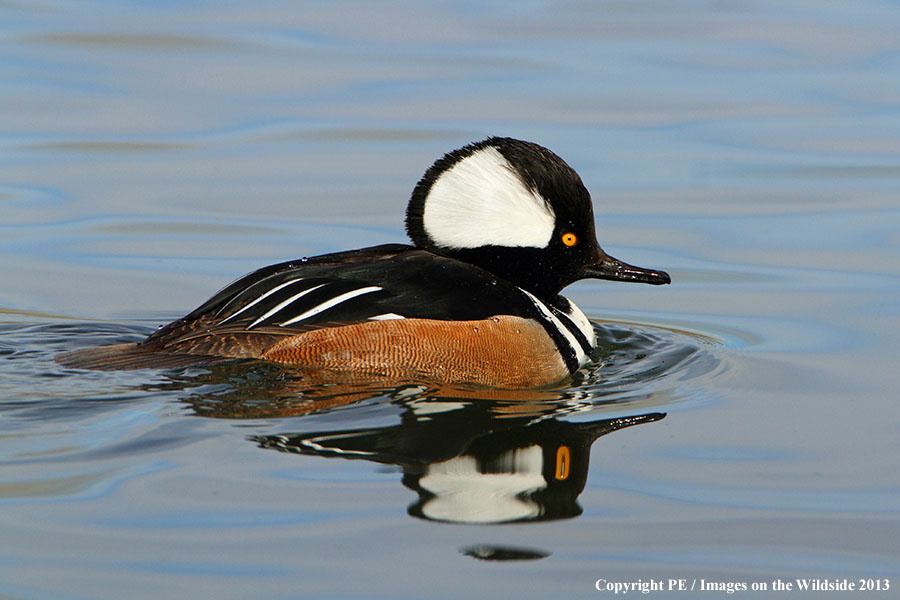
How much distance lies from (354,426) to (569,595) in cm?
187

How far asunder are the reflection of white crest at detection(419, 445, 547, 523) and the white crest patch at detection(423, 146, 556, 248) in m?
1.70

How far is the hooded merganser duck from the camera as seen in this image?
712 cm

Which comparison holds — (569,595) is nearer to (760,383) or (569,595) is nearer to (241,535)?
(241,535)

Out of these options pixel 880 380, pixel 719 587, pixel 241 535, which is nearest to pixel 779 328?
pixel 880 380

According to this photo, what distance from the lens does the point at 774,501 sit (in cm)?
586

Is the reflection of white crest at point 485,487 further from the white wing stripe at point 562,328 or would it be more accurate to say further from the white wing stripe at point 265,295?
the white wing stripe at point 265,295

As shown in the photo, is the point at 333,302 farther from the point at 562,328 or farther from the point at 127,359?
the point at 562,328

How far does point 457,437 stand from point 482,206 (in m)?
1.66

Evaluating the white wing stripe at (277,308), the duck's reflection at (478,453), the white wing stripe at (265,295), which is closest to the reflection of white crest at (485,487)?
the duck's reflection at (478,453)

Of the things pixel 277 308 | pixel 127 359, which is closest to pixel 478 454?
pixel 277 308

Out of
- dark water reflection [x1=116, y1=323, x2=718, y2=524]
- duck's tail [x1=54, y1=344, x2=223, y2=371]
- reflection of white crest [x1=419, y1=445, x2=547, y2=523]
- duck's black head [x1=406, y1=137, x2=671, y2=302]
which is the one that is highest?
duck's black head [x1=406, y1=137, x2=671, y2=302]

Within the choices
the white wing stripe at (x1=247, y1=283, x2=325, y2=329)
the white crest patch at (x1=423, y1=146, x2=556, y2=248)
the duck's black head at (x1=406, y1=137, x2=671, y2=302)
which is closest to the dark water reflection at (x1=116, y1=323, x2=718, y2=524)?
the white wing stripe at (x1=247, y1=283, x2=325, y2=329)

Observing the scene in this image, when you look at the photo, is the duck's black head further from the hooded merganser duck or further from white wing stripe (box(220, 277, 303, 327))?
white wing stripe (box(220, 277, 303, 327))

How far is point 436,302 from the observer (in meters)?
7.23
